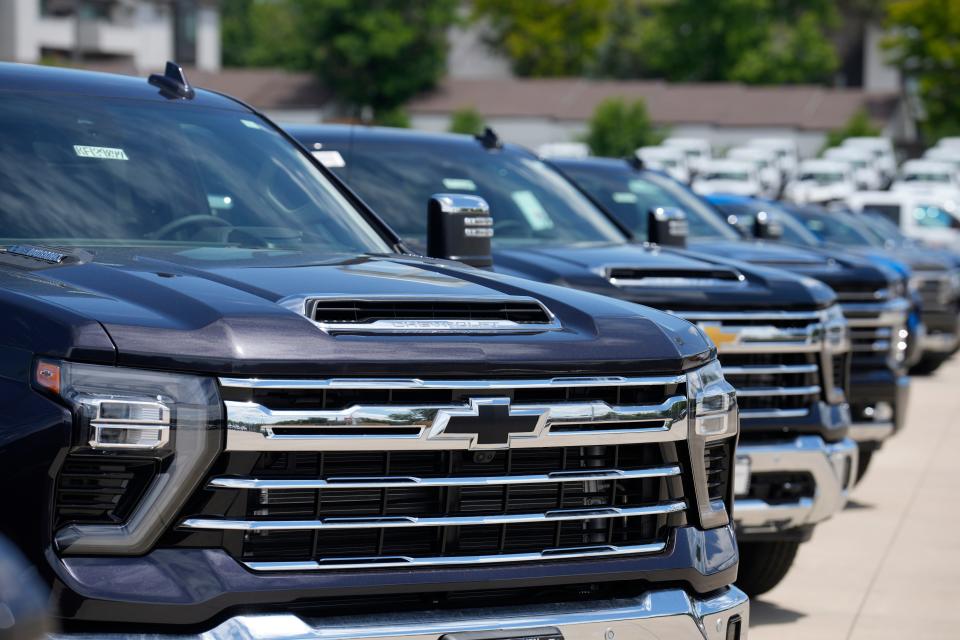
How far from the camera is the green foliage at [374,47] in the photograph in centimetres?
8019

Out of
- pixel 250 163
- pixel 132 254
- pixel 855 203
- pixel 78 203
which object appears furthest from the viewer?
pixel 855 203

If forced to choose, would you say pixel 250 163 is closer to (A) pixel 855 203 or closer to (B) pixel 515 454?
(B) pixel 515 454

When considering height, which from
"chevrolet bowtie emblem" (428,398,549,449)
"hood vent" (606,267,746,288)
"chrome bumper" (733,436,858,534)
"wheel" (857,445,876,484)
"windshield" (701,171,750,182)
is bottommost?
"windshield" (701,171,750,182)

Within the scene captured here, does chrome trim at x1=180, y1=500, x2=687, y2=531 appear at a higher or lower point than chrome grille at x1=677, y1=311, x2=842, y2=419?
higher

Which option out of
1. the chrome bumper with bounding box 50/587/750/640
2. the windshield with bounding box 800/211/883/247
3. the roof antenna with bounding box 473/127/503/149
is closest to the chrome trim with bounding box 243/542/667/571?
the chrome bumper with bounding box 50/587/750/640

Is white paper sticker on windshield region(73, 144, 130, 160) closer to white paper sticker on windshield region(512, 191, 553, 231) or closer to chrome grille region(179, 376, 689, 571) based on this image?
chrome grille region(179, 376, 689, 571)

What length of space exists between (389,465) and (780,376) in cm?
384

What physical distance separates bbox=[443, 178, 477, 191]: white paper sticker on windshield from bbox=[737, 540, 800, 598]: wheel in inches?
84.3

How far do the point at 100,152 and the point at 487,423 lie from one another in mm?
1865

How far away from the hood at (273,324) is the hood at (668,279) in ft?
8.15

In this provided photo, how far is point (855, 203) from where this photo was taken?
28344 millimetres

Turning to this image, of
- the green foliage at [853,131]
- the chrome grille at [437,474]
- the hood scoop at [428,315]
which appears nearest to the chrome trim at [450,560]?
the chrome grille at [437,474]

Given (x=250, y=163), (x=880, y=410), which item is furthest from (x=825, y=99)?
(x=250, y=163)

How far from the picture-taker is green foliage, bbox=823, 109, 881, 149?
2589 inches
